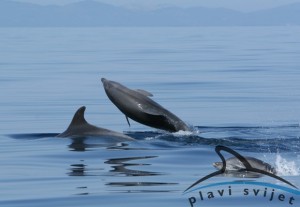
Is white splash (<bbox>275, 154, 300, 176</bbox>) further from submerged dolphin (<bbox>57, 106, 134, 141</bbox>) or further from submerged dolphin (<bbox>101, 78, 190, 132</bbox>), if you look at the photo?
submerged dolphin (<bbox>57, 106, 134, 141</bbox>)

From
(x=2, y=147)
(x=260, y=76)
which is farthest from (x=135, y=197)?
(x=260, y=76)

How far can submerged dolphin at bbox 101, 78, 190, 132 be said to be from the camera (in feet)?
56.1

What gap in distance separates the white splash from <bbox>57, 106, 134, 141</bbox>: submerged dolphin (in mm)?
3762

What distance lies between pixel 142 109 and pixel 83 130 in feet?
4.18

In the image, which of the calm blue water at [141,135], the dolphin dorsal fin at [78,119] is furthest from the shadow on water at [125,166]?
the dolphin dorsal fin at [78,119]

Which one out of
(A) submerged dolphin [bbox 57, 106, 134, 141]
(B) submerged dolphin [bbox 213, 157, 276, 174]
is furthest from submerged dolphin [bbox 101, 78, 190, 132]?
(B) submerged dolphin [bbox 213, 157, 276, 174]

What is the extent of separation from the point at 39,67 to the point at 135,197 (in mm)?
34150

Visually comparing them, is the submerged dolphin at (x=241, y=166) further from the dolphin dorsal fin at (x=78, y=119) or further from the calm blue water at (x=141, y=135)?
the dolphin dorsal fin at (x=78, y=119)

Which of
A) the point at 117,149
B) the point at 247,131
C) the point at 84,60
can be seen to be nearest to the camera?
the point at 117,149

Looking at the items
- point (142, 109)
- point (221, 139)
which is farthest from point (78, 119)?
point (221, 139)

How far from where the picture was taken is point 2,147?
17.3 meters

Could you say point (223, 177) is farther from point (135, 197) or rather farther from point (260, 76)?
point (260, 76)

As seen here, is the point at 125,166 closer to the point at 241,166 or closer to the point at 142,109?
the point at 241,166

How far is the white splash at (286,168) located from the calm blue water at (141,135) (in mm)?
22
